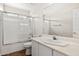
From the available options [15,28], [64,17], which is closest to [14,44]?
[15,28]

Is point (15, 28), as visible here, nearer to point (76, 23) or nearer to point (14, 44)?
point (14, 44)

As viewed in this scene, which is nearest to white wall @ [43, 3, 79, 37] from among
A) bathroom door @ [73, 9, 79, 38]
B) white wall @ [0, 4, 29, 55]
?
bathroom door @ [73, 9, 79, 38]

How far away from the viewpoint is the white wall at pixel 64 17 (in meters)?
1.37

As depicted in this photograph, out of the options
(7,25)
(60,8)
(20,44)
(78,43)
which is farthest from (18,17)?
(78,43)

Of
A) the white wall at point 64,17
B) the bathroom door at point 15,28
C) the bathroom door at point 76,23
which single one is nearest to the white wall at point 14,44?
the bathroom door at point 15,28

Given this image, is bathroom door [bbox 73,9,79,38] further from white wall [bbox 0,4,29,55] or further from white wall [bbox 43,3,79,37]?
white wall [bbox 0,4,29,55]

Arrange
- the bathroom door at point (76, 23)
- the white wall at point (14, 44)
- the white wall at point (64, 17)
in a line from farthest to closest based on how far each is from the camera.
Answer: the white wall at point (14, 44) < the white wall at point (64, 17) < the bathroom door at point (76, 23)

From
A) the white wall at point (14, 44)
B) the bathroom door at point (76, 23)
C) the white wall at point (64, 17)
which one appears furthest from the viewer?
the white wall at point (14, 44)

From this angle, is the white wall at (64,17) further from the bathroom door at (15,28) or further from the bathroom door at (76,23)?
the bathroom door at (15,28)

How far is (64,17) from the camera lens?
5.00 feet

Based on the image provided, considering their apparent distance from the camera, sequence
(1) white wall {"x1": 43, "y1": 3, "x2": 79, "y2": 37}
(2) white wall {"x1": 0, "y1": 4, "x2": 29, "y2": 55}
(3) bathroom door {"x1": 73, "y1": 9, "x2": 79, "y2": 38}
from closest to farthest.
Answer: (3) bathroom door {"x1": 73, "y1": 9, "x2": 79, "y2": 38} → (1) white wall {"x1": 43, "y1": 3, "x2": 79, "y2": 37} → (2) white wall {"x1": 0, "y1": 4, "x2": 29, "y2": 55}

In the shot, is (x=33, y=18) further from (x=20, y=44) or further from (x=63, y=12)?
(x=63, y=12)

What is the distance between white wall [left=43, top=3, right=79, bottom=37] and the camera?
1365mm

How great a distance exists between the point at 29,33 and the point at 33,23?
1.54ft
